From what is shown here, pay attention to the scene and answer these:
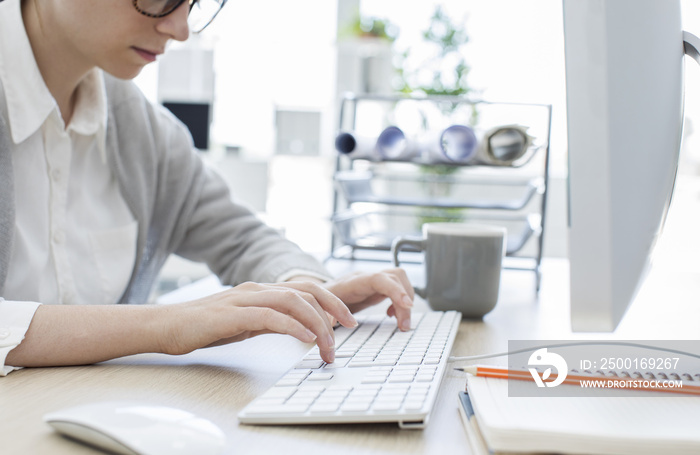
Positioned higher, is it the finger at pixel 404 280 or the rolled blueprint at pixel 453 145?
the rolled blueprint at pixel 453 145

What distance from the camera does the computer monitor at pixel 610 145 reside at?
0.44 meters

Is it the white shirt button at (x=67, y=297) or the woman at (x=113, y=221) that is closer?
the woman at (x=113, y=221)

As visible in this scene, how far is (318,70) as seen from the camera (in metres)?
3.58

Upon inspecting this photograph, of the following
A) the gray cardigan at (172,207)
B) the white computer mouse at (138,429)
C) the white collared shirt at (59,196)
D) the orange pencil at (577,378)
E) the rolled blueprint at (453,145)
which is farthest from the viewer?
the rolled blueprint at (453,145)

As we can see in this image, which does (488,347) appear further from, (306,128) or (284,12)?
(284,12)

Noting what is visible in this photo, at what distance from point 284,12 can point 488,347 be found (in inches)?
129

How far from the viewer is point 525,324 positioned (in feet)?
3.00

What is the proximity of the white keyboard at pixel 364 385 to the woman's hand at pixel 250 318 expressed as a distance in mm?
31

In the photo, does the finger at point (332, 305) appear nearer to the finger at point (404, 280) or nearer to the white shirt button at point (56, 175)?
the finger at point (404, 280)

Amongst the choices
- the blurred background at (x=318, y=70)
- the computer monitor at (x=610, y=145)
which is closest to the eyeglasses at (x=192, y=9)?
the computer monitor at (x=610, y=145)

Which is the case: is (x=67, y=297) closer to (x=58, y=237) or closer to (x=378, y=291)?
(x=58, y=237)

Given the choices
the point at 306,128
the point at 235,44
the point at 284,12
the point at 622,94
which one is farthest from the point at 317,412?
the point at 284,12

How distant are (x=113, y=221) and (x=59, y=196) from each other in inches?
4.3

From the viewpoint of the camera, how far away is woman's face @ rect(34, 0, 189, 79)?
84 cm
